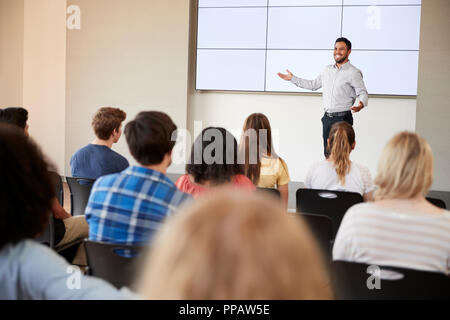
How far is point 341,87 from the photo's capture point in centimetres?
615

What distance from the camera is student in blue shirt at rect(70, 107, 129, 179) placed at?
143 inches

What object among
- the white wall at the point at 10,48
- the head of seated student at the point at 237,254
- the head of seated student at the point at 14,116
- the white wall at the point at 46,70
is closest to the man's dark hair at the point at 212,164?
the head of seated student at the point at 14,116

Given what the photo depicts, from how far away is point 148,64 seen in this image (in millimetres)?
7496

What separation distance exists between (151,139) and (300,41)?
5.22 metres

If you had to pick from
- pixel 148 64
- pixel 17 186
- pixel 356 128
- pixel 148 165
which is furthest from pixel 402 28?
pixel 17 186

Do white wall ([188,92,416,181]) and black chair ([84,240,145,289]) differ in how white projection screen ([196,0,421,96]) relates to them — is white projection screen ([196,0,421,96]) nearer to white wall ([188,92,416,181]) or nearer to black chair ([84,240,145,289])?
white wall ([188,92,416,181])

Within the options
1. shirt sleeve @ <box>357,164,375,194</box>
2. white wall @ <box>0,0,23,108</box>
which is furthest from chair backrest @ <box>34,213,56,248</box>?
white wall @ <box>0,0,23,108</box>

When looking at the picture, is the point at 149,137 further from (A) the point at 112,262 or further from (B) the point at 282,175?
(B) the point at 282,175

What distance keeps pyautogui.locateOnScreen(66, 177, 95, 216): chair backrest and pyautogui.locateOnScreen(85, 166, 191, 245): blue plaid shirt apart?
4.38 feet

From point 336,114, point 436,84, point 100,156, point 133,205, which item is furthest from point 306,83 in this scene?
point 133,205

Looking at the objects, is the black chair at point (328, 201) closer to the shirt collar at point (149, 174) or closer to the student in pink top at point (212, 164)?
the student in pink top at point (212, 164)

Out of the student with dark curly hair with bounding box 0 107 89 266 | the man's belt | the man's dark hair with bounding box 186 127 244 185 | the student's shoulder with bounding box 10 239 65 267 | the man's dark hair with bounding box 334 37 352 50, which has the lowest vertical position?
the student with dark curly hair with bounding box 0 107 89 266
